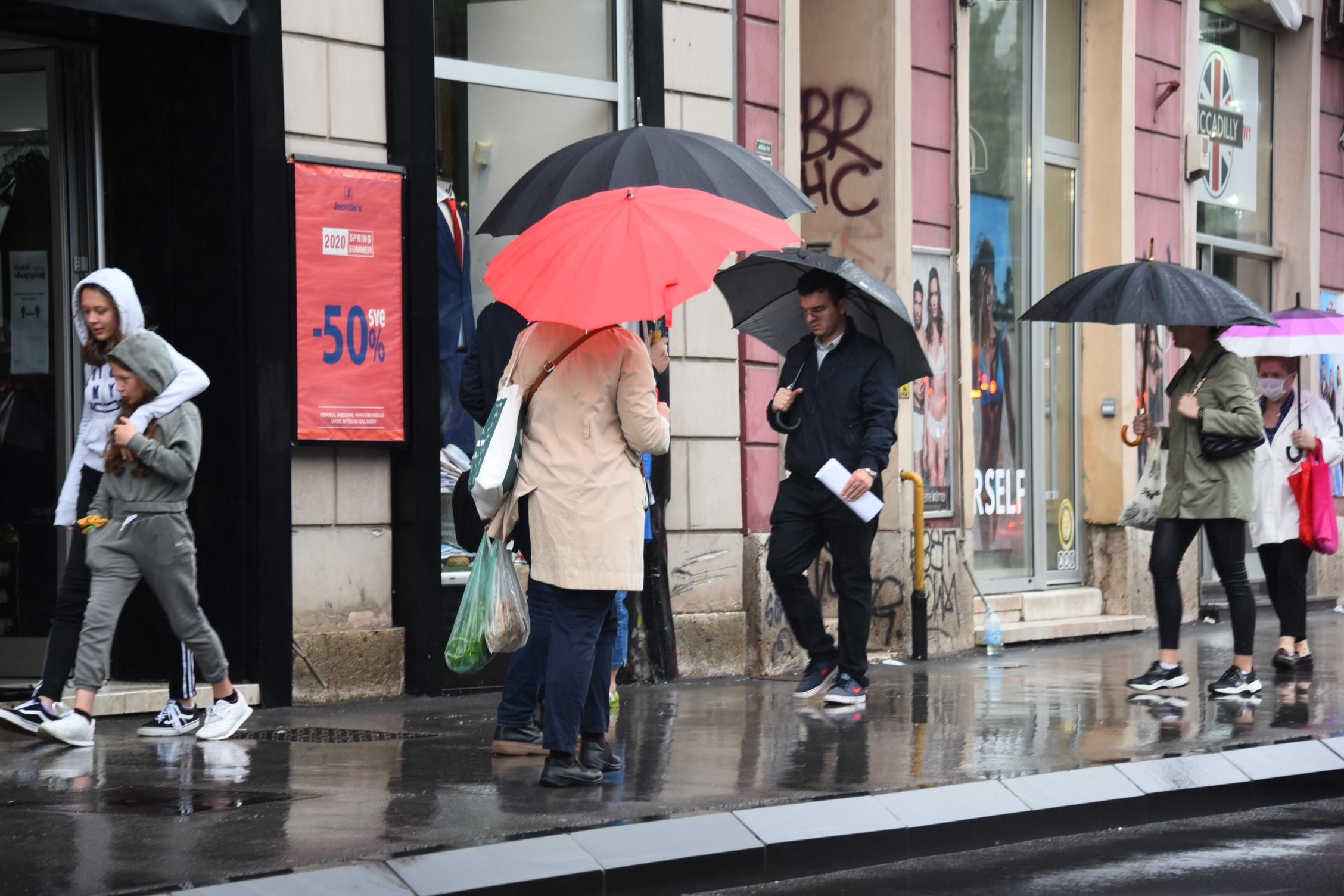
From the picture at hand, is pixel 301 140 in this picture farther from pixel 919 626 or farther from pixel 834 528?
pixel 919 626

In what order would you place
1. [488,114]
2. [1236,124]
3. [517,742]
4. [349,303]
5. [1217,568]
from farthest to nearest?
[1236,124]
[488,114]
[1217,568]
[349,303]
[517,742]

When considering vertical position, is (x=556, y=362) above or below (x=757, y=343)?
below

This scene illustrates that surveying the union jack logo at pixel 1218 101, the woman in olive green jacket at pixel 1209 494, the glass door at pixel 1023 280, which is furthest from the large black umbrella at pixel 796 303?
the union jack logo at pixel 1218 101

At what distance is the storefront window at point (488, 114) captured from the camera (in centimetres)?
1034

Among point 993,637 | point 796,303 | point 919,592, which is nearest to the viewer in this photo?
point 796,303

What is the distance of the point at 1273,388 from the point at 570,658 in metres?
5.84

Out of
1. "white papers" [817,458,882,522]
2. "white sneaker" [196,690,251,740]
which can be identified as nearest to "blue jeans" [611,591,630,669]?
"white papers" [817,458,882,522]

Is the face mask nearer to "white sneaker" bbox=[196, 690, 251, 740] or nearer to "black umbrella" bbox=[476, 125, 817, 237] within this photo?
"black umbrella" bbox=[476, 125, 817, 237]

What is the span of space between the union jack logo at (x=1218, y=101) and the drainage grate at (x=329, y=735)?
34.5ft

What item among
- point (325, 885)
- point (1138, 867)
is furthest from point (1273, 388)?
point (325, 885)

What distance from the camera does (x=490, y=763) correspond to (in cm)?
729

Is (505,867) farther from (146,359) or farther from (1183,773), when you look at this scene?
(146,359)

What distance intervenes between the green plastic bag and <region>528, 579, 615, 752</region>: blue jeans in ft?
0.79

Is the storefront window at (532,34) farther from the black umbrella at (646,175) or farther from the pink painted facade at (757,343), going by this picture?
the black umbrella at (646,175)
